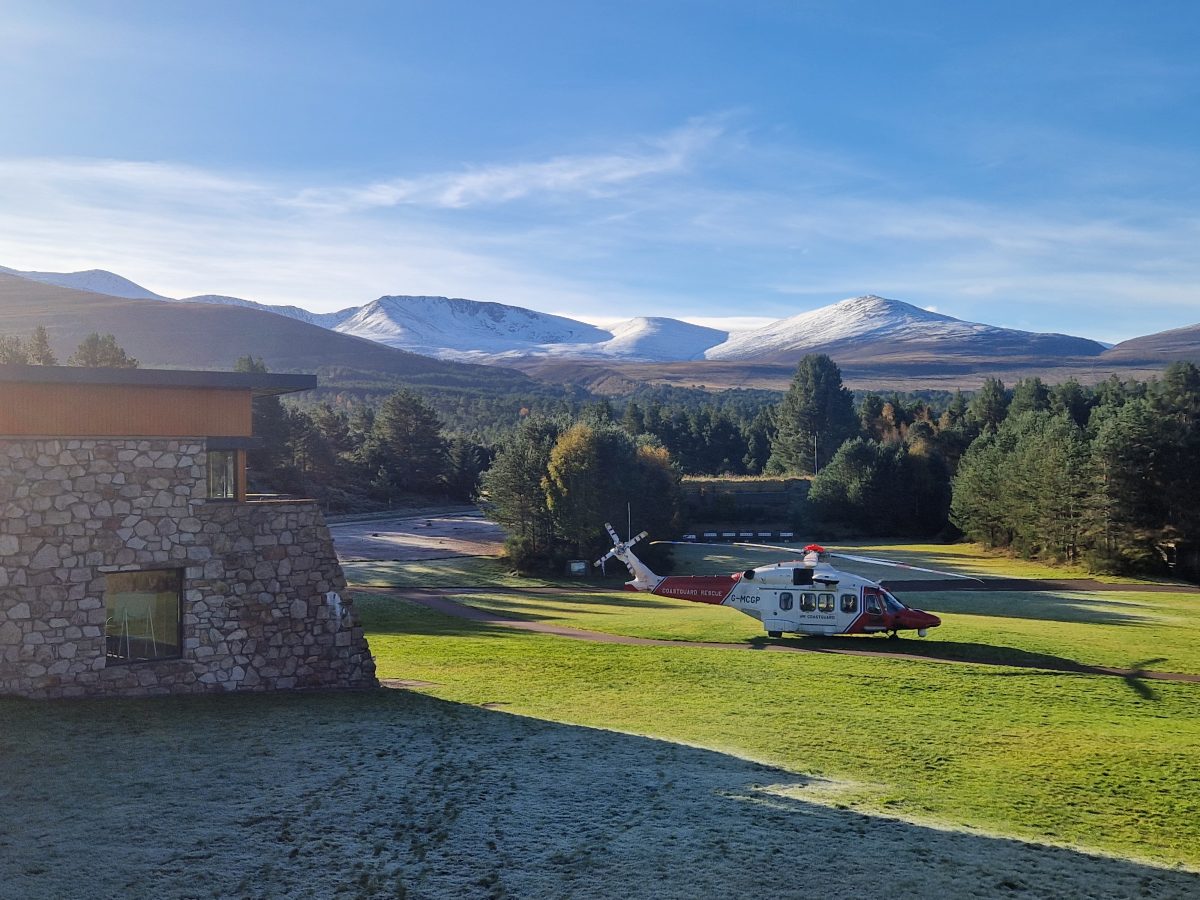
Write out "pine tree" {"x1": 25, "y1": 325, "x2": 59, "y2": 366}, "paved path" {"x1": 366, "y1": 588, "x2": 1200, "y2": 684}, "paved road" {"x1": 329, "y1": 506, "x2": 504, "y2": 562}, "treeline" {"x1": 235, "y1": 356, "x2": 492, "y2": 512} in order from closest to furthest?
"paved path" {"x1": 366, "y1": 588, "x2": 1200, "y2": 684}
"paved road" {"x1": 329, "y1": 506, "x2": 504, "y2": 562}
"pine tree" {"x1": 25, "y1": 325, "x2": 59, "y2": 366}
"treeline" {"x1": 235, "y1": 356, "x2": 492, "y2": 512}

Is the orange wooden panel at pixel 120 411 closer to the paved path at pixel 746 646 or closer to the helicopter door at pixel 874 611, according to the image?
the paved path at pixel 746 646

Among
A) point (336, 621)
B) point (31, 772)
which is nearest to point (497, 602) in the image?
point (336, 621)

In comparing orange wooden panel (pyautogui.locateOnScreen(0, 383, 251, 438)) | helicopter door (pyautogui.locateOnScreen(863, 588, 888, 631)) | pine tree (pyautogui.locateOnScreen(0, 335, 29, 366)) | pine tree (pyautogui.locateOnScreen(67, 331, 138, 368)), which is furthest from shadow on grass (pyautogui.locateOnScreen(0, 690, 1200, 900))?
pine tree (pyautogui.locateOnScreen(67, 331, 138, 368))

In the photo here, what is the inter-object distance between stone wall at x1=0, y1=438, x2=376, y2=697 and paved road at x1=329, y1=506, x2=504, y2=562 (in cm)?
3572

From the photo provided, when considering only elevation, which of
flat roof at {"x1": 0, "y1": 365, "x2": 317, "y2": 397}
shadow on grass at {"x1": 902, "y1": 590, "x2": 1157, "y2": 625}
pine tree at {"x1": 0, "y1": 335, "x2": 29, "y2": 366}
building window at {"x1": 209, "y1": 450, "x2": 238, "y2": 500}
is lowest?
shadow on grass at {"x1": 902, "y1": 590, "x2": 1157, "y2": 625}

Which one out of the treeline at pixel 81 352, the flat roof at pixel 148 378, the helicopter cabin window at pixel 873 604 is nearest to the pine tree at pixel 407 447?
the treeline at pixel 81 352

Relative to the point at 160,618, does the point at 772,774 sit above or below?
below

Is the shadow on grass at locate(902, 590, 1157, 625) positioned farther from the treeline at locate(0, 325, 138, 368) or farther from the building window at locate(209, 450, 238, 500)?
the treeline at locate(0, 325, 138, 368)

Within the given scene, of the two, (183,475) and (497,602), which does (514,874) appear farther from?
(497,602)

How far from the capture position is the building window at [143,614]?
1566 cm

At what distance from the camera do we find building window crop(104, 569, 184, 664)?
15.7m

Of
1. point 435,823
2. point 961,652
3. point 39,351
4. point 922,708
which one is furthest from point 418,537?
point 435,823

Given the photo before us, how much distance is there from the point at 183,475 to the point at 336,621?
12.5ft

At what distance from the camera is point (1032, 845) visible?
1092 centimetres
